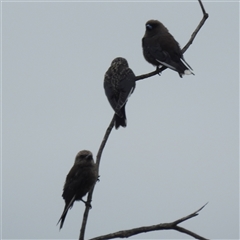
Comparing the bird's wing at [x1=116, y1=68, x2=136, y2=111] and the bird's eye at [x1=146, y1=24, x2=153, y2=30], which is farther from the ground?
the bird's eye at [x1=146, y1=24, x2=153, y2=30]

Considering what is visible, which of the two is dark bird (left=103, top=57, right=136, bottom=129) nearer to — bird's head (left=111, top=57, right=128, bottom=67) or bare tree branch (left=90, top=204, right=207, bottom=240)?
bird's head (left=111, top=57, right=128, bottom=67)

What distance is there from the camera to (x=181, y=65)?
9242mm

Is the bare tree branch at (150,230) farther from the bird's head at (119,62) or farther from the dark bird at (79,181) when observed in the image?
the bird's head at (119,62)

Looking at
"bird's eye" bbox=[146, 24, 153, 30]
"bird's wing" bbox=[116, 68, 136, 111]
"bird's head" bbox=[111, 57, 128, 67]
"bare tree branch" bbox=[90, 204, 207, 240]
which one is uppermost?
"bird's eye" bbox=[146, 24, 153, 30]

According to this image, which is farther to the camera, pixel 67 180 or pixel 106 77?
pixel 106 77

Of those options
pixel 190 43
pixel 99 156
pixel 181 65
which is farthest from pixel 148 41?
pixel 99 156

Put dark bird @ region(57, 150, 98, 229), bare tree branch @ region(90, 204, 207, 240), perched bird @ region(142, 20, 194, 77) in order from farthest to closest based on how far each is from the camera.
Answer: perched bird @ region(142, 20, 194, 77) < dark bird @ region(57, 150, 98, 229) < bare tree branch @ region(90, 204, 207, 240)

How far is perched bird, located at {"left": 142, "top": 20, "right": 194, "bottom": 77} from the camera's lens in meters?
9.31

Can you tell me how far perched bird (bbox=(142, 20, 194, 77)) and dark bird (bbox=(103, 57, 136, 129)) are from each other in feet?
2.48

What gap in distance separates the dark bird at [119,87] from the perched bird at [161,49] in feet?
2.48

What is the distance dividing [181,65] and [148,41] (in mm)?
1415

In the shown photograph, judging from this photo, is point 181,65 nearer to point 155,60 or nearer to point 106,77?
point 155,60

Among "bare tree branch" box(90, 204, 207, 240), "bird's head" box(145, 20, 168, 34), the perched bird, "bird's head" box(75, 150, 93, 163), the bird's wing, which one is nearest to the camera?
"bare tree branch" box(90, 204, 207, 240)

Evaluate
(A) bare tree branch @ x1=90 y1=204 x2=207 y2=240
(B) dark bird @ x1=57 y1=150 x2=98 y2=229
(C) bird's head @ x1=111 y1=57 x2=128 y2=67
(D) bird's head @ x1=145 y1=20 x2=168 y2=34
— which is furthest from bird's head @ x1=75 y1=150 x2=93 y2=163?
(A) bare tree branch @ x1=90 y1=204 x2=207 y2=240
